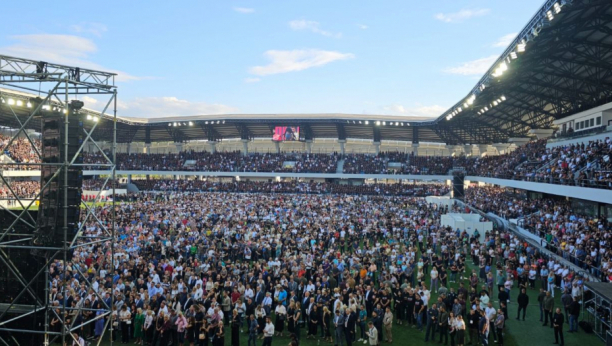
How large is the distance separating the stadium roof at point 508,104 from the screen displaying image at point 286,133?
3.29ft

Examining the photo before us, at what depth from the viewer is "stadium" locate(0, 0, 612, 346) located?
9.88 meters

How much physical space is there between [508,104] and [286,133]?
26.2m

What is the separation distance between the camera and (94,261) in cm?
1576

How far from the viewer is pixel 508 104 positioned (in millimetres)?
34844

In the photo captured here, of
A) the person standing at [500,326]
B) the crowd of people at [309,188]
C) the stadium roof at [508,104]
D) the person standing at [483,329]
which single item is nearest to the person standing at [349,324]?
the person standing at [483,329]

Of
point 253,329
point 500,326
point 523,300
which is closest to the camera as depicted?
point 253,329

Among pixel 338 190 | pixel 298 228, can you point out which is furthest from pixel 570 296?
pixel 338 190

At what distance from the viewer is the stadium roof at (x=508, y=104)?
17.2 meters

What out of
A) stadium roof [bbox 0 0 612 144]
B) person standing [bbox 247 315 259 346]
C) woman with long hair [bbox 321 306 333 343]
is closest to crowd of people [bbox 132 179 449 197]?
stadium roof [bbox 0 0 612 144]

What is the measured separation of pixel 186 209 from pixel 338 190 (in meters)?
20.5

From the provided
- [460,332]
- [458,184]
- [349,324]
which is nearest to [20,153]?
[458,184]

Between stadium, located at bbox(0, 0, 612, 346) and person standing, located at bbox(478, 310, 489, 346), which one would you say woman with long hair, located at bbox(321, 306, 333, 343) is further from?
person standing, located at bbox(478, 310, 489, 346)

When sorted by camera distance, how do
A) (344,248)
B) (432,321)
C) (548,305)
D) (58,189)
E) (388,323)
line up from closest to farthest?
(58,189) → (388,323) → (432,321) → (548,305) → (344,248)

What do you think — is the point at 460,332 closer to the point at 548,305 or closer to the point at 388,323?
the point at 388,323
